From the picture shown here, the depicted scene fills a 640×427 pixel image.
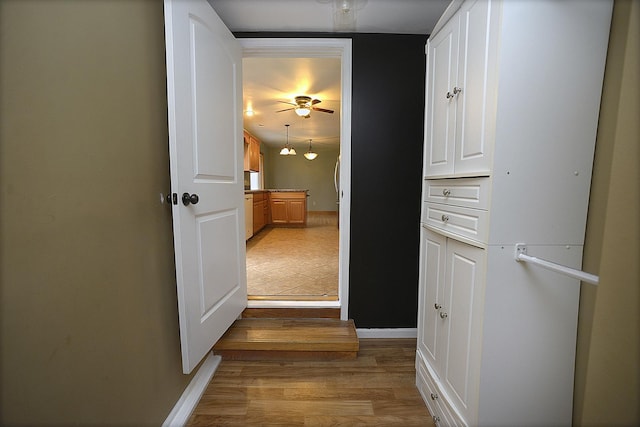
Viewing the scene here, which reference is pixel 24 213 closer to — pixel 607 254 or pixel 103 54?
pixel 103 54

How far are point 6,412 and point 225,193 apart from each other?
1122mm

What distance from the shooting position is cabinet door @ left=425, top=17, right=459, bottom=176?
1115 mm

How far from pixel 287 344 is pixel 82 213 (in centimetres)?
134

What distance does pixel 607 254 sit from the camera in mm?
555

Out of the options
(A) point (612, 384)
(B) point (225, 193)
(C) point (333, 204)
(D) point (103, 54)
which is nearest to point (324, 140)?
(C) point (333, 204)

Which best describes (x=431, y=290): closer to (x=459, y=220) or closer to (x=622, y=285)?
(x=459, y=220)

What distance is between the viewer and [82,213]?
2.45 ft

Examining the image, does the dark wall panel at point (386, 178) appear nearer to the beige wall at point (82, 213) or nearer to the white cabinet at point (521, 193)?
the white cabinet at point (521, 193)

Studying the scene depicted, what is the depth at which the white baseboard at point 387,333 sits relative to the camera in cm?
192

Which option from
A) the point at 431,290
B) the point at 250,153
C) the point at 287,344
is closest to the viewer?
the point at 431,290

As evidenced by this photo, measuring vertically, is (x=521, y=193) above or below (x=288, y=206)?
above

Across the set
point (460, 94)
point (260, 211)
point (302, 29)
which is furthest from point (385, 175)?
point (260, 211)

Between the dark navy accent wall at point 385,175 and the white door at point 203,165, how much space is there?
575 millimetres

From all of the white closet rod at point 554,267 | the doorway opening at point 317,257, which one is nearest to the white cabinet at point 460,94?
the white closet rod at point 554,267
